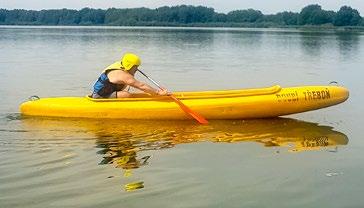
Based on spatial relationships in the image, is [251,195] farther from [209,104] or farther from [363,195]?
[209,104]

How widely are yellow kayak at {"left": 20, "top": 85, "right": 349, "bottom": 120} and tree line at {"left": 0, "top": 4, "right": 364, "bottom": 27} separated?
108m

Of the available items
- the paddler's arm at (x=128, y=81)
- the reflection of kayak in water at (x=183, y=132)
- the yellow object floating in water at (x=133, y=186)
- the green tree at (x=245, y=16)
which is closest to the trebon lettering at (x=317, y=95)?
the reflection of kayak in water at (x=183, y=132)

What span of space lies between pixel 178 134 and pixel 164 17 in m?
126

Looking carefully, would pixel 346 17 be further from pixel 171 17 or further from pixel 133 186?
pixel 133 186

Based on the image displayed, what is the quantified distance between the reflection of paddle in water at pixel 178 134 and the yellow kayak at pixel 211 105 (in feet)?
0.55

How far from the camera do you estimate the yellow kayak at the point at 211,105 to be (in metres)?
10.8

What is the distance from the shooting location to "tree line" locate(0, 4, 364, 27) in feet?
408

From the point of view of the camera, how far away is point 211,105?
10820 mm

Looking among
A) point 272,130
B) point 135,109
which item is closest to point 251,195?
point 272,130

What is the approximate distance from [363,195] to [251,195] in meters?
1.29

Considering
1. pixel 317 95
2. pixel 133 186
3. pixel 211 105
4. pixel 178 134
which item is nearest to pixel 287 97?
pixel 317 95

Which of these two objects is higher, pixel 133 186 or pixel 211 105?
pixel 211 105

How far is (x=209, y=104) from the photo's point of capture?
10820mm

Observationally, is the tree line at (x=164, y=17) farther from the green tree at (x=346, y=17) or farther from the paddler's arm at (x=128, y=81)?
the paddler's arm at (x=128, y=81)
